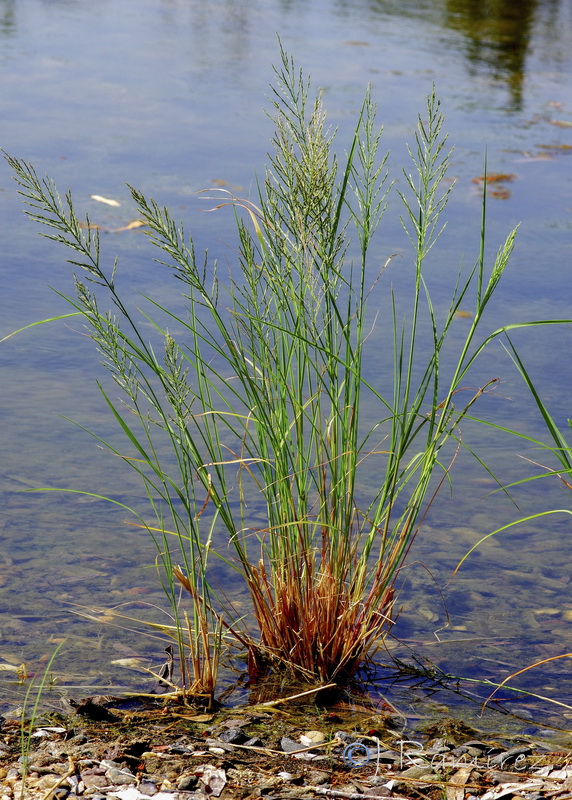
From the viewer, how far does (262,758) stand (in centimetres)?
202

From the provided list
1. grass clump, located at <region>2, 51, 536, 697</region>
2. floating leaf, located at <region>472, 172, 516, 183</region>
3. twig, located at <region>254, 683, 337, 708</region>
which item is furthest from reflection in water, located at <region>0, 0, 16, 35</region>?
twig, located at <region>254, 683, 337, 708</region>

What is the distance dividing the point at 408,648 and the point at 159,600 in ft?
2.59

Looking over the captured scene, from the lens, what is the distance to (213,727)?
216 cm

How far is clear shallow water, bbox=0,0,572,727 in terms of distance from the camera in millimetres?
2904

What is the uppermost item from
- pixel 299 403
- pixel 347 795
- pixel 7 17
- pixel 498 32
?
pixel 7 17

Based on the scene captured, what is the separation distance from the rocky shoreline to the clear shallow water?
401 mm

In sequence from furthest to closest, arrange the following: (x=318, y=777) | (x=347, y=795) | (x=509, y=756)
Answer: (x=509, y=756), (x=318, y=777), (x=347, y=795)

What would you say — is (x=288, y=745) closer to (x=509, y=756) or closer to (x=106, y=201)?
(x=509, y=756)

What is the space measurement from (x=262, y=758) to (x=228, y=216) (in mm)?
4552

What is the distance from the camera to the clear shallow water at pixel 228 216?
2.90 meters

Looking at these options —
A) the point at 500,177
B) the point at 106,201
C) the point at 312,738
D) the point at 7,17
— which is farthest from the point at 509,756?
the point at 7,17

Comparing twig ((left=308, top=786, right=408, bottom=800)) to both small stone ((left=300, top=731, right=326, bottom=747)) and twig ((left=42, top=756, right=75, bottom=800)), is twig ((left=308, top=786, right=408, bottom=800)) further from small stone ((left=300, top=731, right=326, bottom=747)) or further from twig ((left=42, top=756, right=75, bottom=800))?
twig ((left=42, top=756, right=75, bottom=800))

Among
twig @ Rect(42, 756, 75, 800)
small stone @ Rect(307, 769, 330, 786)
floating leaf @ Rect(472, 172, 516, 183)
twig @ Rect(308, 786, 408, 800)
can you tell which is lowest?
small stone @ Rect(307, 769, 330, 786)

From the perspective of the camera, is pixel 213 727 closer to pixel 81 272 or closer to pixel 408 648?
pixel 408 648
